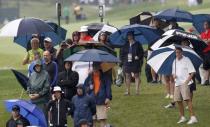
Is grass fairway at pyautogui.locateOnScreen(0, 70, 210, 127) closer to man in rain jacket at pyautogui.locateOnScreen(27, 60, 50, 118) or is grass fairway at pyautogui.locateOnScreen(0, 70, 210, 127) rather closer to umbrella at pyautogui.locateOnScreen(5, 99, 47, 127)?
man in rain jacket at pyautogui.locateOnScreen(27, 60, 50, 118)

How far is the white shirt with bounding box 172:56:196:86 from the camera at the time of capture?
18.4 meters

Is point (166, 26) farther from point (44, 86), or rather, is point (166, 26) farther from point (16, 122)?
point (16, 122)

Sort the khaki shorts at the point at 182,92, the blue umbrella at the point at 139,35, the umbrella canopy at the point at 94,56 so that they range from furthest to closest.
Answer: the blue umbrella at the point at 139,35, the khaki shorts at the point at 182,92, the umbrella canopy at the point at 94,56

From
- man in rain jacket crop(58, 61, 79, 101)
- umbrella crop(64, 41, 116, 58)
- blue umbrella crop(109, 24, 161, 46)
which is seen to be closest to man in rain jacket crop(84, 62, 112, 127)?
man in rain jacket crop(58, 61, 79, 101)

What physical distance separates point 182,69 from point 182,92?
0.56m

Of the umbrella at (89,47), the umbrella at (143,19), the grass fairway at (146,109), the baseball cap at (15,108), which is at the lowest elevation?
the grass fairway at (146,109)

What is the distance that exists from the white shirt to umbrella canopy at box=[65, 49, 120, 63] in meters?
1.54

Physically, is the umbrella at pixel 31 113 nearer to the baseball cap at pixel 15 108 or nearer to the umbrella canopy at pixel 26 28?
the baseball cap at pixel 15 108

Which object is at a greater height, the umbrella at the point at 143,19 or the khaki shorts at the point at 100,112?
the umbrella at the point at 143,19

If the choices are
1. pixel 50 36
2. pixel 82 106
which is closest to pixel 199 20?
pixel 50 36

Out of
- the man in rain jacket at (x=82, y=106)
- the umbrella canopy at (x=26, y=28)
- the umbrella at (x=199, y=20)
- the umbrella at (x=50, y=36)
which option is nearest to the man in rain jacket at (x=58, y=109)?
the man in rain jacket at (x=82, y=106)

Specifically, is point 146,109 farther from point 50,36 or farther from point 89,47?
point 50,36

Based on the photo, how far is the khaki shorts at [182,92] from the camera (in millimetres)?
18562

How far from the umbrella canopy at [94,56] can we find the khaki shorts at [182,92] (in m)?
1.80
